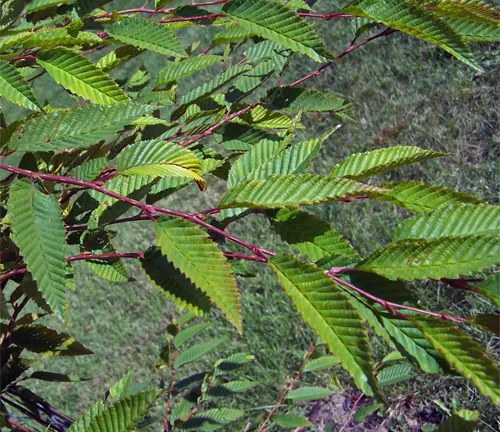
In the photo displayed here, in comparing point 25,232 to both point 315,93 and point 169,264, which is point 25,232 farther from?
point 315,93

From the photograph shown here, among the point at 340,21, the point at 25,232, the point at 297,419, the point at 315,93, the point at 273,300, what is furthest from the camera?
the point at 340,21

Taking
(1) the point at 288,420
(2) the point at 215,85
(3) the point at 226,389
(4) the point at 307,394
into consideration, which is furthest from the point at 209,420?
(2) the point at 215,85

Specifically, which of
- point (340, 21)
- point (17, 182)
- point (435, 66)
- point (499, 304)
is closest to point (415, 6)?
point (499, 304)

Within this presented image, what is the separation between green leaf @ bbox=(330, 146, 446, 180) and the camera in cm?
94

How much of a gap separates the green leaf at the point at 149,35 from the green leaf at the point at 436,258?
72cm

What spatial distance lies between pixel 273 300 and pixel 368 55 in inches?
66.8

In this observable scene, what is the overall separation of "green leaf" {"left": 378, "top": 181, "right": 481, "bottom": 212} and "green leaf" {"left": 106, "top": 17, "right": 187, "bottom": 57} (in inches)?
24.9

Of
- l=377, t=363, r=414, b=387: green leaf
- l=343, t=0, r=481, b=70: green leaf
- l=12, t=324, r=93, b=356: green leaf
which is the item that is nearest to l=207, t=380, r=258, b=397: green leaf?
l=377, t=363, r=414, b=387: green leaf

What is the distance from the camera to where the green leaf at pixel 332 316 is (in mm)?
760

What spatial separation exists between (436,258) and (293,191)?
21 cm

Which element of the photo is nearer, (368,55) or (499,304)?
(499,304)

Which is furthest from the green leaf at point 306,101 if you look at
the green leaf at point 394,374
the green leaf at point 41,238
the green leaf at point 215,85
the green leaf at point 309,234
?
the green leaf at point 394,374

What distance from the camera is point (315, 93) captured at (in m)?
1.42

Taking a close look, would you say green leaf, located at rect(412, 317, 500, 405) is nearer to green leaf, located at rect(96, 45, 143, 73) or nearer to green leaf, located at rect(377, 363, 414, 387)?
green leaf, located at rect(96, 45, 143, 73)
